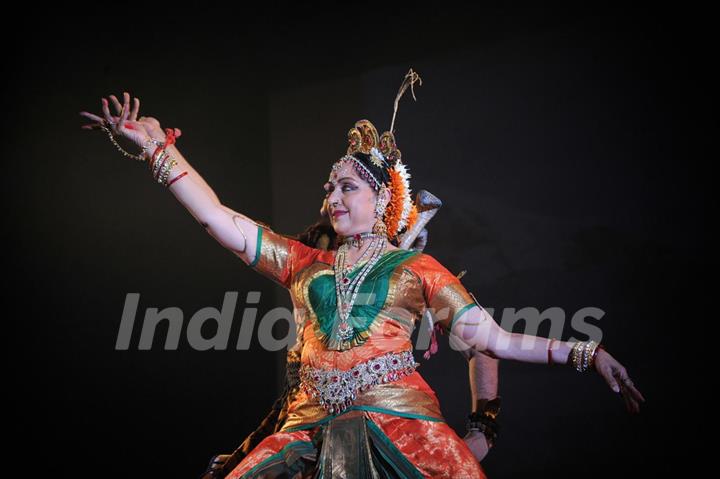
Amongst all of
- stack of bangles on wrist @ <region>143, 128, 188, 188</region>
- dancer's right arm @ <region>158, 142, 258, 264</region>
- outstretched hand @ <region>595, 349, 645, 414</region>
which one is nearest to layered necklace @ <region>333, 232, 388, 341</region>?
dancer's right arm @ <region>158, 142, 258, 264</region>

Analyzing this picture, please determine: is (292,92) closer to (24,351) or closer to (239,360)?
(239,360)

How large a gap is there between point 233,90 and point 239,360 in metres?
1.17

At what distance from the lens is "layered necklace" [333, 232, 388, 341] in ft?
7.00

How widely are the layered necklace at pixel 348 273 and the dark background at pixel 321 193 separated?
36.7 inches

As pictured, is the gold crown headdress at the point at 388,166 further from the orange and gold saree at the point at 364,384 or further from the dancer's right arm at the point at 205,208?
the dancer's right arm at the point at 205,208

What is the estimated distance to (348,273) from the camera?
2242 millimetres

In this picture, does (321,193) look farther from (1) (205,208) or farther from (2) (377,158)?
(1) (205,208)

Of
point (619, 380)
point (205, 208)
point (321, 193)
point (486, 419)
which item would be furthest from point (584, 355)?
point (321, 193)

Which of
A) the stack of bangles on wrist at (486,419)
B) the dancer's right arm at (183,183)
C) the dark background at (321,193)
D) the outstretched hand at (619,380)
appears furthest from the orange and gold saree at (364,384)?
the dark background at (321,193)

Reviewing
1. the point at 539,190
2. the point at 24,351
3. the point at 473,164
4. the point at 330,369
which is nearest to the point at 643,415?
the point at 539,190

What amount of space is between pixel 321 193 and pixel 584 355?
5.19ft

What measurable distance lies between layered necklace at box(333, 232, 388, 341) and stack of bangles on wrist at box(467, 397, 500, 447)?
0.52 meters

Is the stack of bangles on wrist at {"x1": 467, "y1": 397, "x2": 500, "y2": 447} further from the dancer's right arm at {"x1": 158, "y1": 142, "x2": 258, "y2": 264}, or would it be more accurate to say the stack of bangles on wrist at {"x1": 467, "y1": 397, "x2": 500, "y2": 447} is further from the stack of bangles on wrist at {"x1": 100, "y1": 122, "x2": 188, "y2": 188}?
the stack of bangles on wrist at {"x1": 100, "y1": 122, "x2": 188, "y2": 188}

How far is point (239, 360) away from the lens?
328 cm
